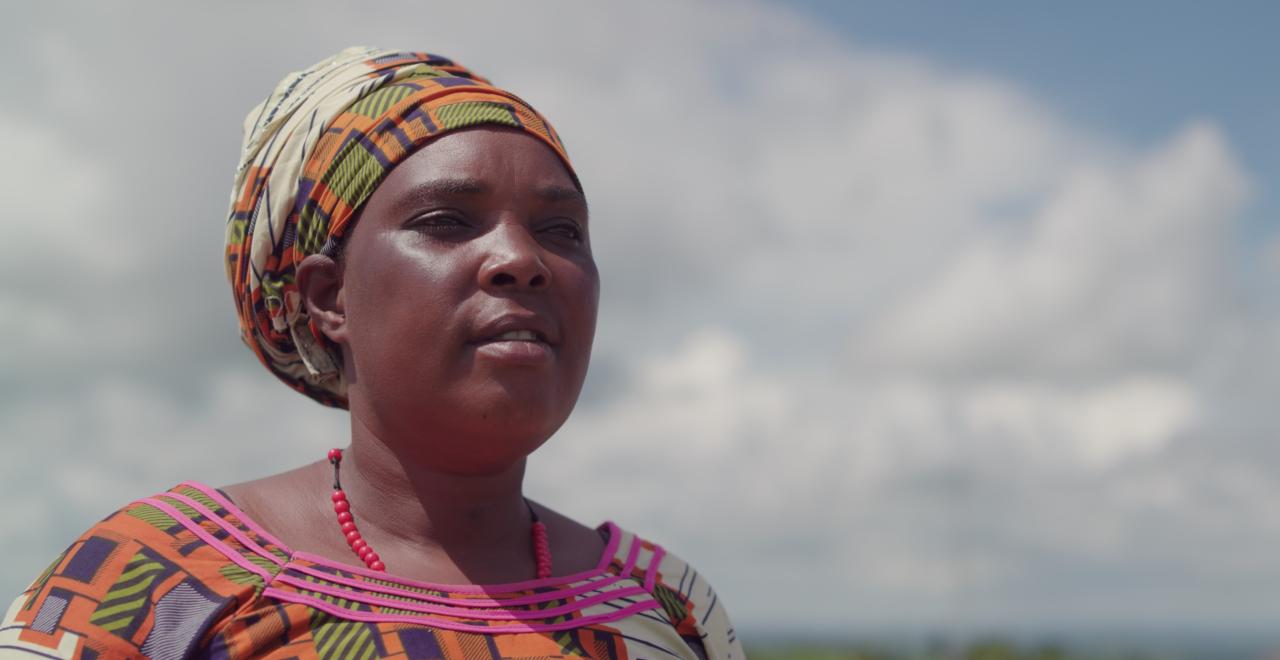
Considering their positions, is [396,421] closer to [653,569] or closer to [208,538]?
[208,538]

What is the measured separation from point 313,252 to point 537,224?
0.64 meters

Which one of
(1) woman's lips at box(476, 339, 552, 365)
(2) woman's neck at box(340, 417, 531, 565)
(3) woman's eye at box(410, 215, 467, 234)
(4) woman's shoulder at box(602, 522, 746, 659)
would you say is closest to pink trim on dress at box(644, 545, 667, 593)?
(4) woman's shoulder at box(602, 522, 746, 659)

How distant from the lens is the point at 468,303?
2.89m

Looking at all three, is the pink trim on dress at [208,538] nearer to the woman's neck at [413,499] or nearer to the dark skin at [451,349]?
the dark skin at [451,349]

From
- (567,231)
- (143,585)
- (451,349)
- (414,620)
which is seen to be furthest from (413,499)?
(567,231)

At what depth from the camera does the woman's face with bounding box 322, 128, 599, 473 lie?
2871 mm

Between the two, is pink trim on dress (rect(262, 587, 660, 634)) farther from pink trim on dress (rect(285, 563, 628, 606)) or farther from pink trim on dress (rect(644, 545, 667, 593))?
pink trim on dress (rect(644, 545, 667, 593))

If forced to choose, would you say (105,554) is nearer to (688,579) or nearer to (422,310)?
(422,310)

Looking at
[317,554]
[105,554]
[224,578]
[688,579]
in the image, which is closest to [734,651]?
[688,579]

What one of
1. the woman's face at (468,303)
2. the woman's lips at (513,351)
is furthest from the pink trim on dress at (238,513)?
the woman's lips at (513,351)

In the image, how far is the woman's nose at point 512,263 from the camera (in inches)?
114

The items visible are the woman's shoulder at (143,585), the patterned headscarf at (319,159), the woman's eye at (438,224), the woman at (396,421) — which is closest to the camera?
the woman's shoulder at (143,585)

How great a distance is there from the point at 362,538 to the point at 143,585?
0.56 metres

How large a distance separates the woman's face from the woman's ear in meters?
0.03
